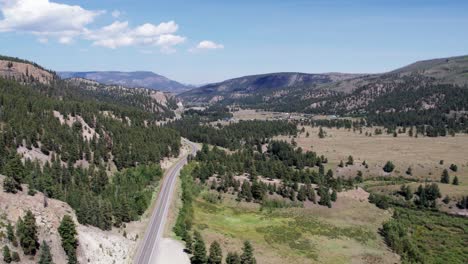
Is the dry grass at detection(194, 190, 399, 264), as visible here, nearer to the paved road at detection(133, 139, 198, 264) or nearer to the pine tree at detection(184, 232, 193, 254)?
the pine tree at detection(184, 232, 193, 254)

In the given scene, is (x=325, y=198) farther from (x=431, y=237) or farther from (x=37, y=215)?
(x=37, y=215)

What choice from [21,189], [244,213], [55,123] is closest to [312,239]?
[244,213]

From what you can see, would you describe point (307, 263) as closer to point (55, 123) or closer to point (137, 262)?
point (137, 262)

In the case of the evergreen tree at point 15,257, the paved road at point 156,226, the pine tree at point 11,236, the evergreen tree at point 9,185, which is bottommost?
the paved road at point 156,226

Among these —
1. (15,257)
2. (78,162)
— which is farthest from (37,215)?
(78,162)

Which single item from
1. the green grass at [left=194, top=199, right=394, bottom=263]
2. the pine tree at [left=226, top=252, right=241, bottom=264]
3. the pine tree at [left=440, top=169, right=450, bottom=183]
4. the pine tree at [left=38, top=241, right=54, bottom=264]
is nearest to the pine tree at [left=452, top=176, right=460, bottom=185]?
the pine tree at [left=440, top=169, right=450, bottom=183]

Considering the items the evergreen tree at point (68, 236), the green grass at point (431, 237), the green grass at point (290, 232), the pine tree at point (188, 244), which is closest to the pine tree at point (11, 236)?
the evergreen tree at point (68, 236)

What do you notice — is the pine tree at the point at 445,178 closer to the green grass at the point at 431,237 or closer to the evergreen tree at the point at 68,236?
the green grass at the point at 431,237
